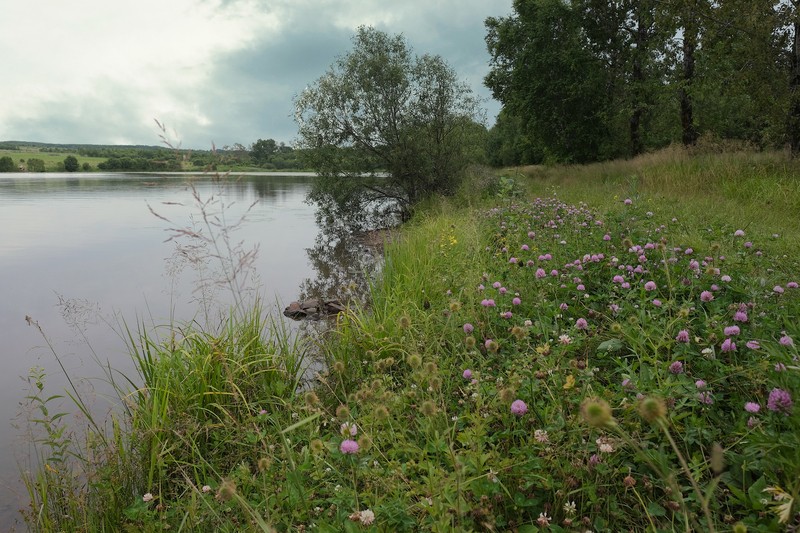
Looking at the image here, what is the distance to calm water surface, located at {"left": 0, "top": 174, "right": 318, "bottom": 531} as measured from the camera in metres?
4.12

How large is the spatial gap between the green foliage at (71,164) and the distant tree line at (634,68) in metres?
58.1

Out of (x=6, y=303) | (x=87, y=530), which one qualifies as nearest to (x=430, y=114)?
(x=6, y=303)

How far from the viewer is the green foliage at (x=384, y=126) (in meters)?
15.7

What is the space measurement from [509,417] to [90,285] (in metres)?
8.40

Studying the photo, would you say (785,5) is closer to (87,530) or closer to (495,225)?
(495,225)

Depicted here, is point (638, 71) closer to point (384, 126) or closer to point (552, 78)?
point (552, 78)

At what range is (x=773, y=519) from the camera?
47.0 inches

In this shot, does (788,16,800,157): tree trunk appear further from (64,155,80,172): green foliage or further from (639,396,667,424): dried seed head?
(64,155,80,172): green foliage

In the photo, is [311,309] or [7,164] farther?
[7,164]

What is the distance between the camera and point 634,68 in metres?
18.0

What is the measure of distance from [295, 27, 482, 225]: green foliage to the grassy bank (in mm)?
12171

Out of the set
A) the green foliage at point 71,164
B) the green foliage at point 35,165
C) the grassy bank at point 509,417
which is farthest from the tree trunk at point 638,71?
the green foliage at point 35,165

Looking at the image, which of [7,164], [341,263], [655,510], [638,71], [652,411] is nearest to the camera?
[652,411]

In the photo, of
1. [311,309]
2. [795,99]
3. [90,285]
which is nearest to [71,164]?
[90,285]
